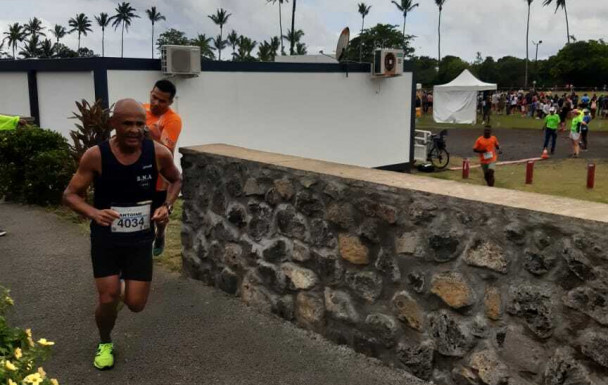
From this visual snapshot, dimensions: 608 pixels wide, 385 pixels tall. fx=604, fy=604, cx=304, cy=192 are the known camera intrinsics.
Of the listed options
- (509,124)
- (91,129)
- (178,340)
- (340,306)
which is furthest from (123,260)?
(509,124)

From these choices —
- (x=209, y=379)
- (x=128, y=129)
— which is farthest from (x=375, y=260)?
(x=128, y=129)

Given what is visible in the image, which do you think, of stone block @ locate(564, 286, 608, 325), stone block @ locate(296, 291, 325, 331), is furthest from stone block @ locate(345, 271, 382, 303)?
stone block @ locate(564, 286, 608, 325)

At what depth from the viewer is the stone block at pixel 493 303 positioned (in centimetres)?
324

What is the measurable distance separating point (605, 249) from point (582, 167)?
56.8ft

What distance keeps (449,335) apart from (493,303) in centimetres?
38

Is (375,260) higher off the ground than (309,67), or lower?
lower

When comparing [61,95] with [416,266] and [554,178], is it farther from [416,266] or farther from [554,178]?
[554,178]

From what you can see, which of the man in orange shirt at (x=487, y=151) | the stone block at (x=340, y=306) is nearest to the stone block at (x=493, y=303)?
the stone block at (x=340, y=306)

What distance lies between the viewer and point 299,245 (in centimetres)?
448

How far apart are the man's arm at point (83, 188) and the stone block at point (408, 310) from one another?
179cm

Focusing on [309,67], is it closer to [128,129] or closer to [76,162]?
[76,162]

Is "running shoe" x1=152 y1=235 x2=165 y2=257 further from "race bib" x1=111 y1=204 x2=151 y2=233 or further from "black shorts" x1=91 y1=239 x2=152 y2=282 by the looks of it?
"race bib" x1=111 y1=204 x2=151 y2=233

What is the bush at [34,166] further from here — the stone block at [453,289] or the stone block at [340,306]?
the stone block at [453,289]

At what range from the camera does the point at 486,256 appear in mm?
3268
